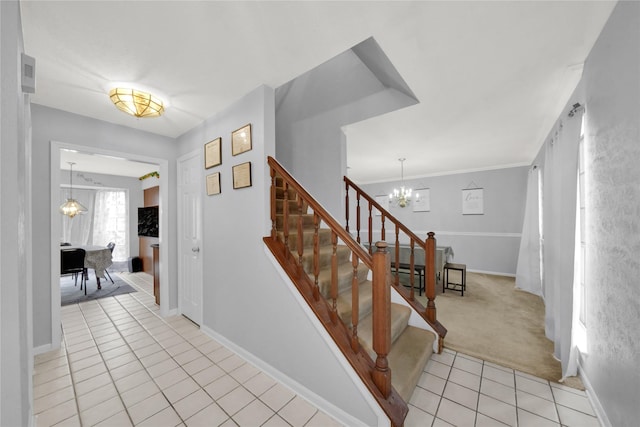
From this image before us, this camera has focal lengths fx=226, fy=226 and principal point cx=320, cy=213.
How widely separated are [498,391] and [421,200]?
202 inches

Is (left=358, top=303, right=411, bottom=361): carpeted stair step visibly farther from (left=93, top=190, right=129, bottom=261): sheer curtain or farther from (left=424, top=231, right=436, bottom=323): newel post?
(left=93, top=190, right=129, bottom=261): sheer curtain

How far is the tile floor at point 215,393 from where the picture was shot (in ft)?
5.12

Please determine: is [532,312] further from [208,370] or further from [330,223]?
[208,370]

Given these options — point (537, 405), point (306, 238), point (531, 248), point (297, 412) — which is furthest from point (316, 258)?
point (531, 248)

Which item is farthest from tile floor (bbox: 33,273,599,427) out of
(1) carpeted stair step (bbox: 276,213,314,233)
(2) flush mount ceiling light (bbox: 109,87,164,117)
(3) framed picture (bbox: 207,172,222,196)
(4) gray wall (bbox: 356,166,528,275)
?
(4) gray wall (bbox: 356,166,528,275)

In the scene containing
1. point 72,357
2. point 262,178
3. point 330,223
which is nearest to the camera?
point 330,223

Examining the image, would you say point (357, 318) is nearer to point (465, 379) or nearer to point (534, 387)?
point (465, 379)

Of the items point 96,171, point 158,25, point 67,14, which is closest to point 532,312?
point 158,25

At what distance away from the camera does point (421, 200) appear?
21.0 ft

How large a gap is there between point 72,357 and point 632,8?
4943 mm

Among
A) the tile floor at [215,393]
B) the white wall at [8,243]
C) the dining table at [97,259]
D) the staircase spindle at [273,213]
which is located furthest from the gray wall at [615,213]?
the dining table at [97,259]

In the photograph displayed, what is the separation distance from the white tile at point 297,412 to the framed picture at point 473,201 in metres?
5.77

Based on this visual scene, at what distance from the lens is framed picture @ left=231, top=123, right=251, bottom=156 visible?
2.17 m

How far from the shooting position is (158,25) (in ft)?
4.74
